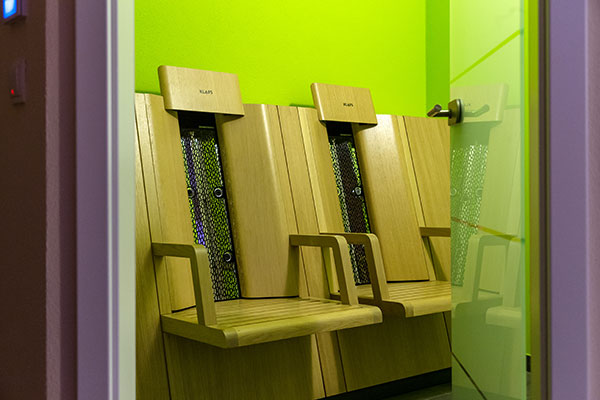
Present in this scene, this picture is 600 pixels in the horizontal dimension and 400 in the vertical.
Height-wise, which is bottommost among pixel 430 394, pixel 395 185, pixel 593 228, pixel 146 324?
pixel 430 394

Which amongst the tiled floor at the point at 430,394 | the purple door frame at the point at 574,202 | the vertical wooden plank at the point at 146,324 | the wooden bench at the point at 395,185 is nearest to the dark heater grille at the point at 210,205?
the vertical wooden plank at the point at 146,324

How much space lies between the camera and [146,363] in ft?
7.41

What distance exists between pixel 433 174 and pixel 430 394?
106 cm

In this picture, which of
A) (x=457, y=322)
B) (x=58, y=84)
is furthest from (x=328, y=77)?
(x=58, y=84)

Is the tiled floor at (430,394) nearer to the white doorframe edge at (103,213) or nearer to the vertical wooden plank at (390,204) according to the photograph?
the vertical wooden plank at (390,204)

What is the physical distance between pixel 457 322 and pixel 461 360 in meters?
0.11

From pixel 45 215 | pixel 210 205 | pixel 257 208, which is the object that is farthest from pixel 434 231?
pixel 45 215

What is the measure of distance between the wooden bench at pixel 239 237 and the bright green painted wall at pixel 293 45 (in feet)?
0.91

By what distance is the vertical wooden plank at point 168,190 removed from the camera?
2391mm

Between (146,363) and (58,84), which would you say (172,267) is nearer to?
(146,363)
